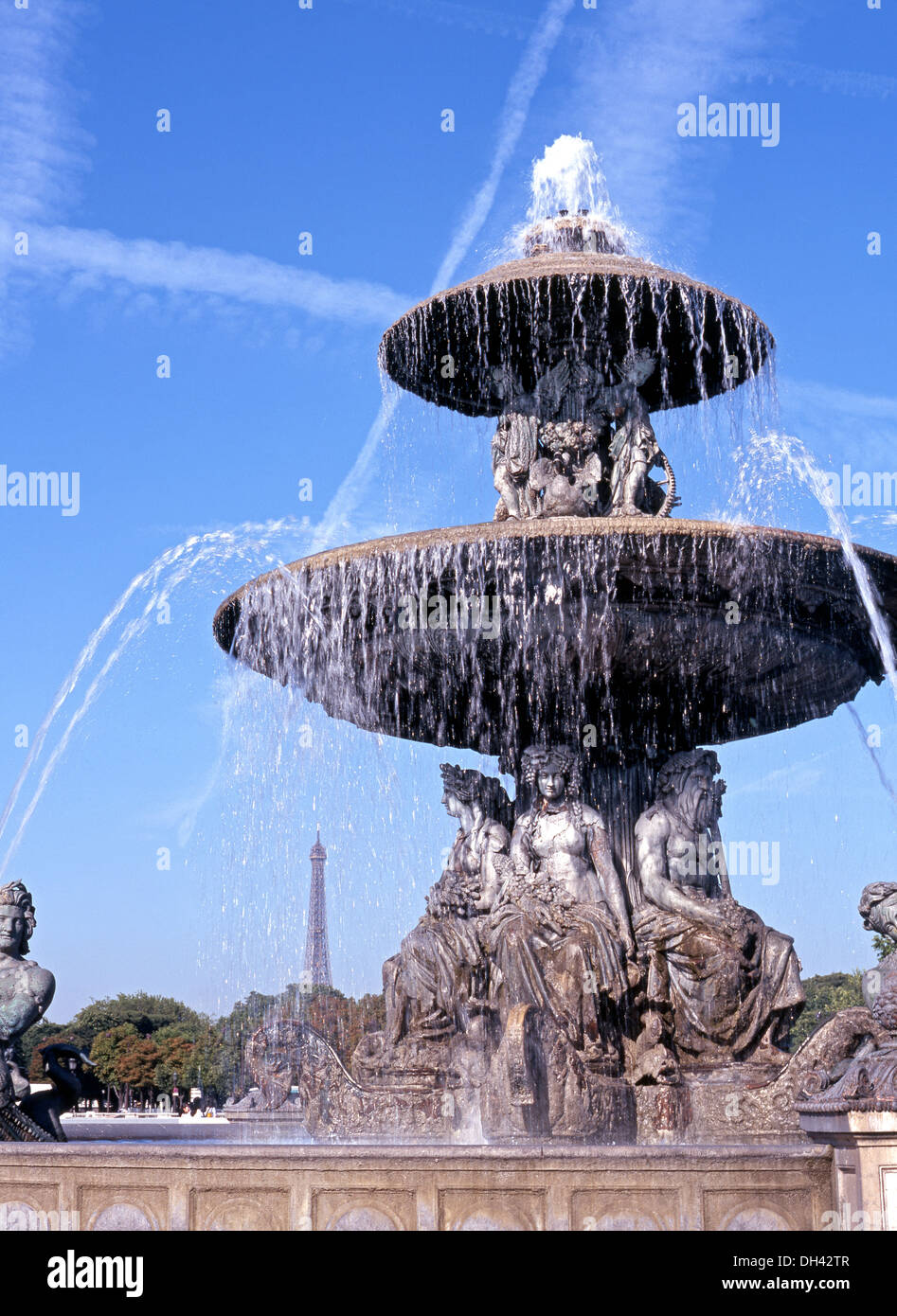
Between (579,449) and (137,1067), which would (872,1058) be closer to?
(579,449)

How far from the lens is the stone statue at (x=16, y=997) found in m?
9.98

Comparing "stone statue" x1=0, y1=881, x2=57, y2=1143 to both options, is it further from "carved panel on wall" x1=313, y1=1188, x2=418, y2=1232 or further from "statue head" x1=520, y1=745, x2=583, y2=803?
"statue head" x1=520, y1=745, x2=583, y2=803

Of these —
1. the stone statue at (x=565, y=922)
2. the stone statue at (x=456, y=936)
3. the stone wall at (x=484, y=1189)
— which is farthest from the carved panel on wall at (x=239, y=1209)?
the stone statue at (x=456, y=936)

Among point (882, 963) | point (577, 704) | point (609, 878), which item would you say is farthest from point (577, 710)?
point (882, 963)

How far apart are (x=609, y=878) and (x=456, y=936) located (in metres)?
1.28

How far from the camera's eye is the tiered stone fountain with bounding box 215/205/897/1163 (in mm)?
10961

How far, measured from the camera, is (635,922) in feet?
40.0

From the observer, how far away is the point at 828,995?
206 feet

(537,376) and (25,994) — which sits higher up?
(537,376)

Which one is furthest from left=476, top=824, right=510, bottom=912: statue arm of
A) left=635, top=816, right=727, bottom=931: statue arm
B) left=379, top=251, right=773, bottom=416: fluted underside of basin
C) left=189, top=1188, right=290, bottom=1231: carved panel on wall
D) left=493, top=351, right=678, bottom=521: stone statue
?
left=189, top=1188, right=290, bottom=1231: carved panel on wall

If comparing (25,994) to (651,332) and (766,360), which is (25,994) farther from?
(766,360)
